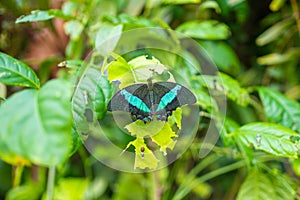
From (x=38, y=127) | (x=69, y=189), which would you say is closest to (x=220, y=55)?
(x=69, y=189)

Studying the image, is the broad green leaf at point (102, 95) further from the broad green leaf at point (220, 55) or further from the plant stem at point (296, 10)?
the plant stem at point (296, 10)

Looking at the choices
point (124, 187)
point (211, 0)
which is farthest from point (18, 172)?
point (211, 0)

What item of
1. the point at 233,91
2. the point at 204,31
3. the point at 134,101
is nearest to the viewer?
the point at 134,101

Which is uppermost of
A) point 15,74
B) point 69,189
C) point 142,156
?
point 15,74

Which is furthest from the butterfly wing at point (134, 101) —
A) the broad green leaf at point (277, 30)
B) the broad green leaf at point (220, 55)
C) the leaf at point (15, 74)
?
the broad green leaf at point (277, 30)

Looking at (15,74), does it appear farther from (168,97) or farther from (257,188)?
(257,188)

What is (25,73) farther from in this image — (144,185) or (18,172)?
(144,185)

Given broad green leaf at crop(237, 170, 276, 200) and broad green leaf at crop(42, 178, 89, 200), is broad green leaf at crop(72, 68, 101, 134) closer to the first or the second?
broad green leaf at crop(237, 170, 276, 200)
